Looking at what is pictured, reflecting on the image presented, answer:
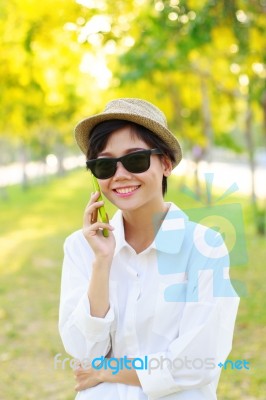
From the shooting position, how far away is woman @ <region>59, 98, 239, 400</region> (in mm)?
1938

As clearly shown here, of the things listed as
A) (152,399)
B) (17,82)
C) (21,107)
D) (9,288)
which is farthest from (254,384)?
(21,107)

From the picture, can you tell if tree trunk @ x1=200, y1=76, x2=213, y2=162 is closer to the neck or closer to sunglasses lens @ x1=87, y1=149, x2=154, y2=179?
the neck

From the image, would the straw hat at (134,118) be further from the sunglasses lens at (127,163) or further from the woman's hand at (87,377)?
the woman's hand at (87,377)

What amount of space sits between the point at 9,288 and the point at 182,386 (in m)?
6.75

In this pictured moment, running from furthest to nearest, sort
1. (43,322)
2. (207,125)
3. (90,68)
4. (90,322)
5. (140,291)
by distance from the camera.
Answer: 1. (207,125)
2. (90,68)
3. (43,322)
4. (140,291)
5. (90,322)

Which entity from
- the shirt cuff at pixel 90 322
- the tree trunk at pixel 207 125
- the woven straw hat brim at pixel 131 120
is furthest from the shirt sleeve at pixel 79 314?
the tree trunk at pixel 207 125

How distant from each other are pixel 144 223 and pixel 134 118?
420 mm

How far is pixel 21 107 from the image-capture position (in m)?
17.8

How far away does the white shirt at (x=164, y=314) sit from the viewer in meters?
1.93

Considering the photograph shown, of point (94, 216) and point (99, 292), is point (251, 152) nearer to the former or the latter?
point (94, 216)

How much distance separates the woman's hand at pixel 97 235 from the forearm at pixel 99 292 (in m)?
0.04

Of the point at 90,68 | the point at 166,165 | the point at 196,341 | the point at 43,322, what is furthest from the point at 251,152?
the point at 196,341

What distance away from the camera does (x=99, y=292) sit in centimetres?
195

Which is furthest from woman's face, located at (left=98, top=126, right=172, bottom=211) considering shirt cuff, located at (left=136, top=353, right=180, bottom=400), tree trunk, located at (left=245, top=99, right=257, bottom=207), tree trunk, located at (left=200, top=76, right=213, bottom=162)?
tree trunk, located at (left=200, top=76, right=213, bottom=162)
